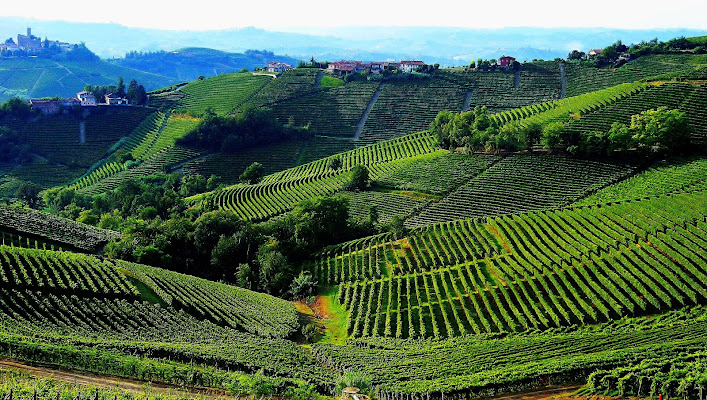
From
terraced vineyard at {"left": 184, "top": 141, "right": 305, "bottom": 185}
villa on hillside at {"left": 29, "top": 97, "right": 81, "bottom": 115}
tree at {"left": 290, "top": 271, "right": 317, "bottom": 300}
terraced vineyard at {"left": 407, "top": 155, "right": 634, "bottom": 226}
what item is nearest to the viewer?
tree at {"left": 290, "top": 271, "right": 317, "bottom": 300}

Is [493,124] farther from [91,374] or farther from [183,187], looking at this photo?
[91,374]

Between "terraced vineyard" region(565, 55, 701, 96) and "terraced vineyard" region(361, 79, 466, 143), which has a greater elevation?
"terraced vineyard" region(565, 55, 701, 96)

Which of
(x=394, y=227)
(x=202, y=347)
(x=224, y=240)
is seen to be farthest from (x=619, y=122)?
(x=202, y=347)

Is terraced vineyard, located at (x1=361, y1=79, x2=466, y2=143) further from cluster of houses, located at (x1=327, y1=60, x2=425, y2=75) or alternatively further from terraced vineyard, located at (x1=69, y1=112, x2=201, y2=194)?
terraced vineyard, located at (x1=69, y1=112, x2=201, y2=194)

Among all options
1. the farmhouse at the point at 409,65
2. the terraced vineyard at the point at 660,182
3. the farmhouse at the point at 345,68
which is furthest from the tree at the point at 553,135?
the farmhouse at the point at 409,65

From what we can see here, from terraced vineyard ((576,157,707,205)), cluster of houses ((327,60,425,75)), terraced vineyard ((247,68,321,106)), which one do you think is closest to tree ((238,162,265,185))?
terraced vineyard ((247,68,321,106))

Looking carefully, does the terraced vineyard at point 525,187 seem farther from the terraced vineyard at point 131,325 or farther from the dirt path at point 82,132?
the dirt path at point 82,132

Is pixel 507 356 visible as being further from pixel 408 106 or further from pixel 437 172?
pixel 408 106
